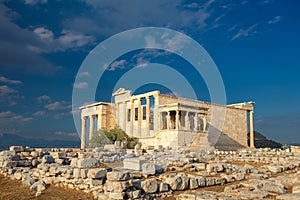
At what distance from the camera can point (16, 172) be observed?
11.9 m

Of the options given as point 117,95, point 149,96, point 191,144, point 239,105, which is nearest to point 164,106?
point 149,96

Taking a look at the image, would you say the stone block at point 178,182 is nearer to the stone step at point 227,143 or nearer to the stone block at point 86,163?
the stone block at point 86,163

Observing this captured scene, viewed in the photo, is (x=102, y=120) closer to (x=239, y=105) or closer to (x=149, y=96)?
(x=149, y=96)

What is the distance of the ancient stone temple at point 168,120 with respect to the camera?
3291cm

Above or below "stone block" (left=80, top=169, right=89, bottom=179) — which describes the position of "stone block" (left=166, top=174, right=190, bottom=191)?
below

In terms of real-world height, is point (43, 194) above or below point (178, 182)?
below

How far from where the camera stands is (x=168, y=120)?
3378 cm

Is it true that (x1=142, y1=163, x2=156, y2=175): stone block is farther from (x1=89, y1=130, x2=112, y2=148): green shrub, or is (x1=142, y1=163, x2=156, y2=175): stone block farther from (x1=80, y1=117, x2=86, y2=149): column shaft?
(x1=80, y1=117, x2=86, y2=149): column shaft

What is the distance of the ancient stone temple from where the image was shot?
32.9 metres

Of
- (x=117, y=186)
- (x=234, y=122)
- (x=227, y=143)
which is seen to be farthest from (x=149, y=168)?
(x=234, y=122)

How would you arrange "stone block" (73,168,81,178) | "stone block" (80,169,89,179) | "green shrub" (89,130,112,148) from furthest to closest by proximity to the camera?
1. "green shrub" (89,130,112,148)
2. "stone block" (73,168,81,178)
3. "stone block" (80,169,89,179)

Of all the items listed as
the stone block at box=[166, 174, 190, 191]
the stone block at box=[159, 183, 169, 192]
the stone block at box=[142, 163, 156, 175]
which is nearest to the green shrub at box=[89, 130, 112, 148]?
the stone block at box=[142, 163, 156, 175]

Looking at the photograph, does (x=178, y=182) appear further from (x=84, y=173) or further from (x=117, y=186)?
(x=84, y=173)

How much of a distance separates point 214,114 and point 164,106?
10.8 meters
